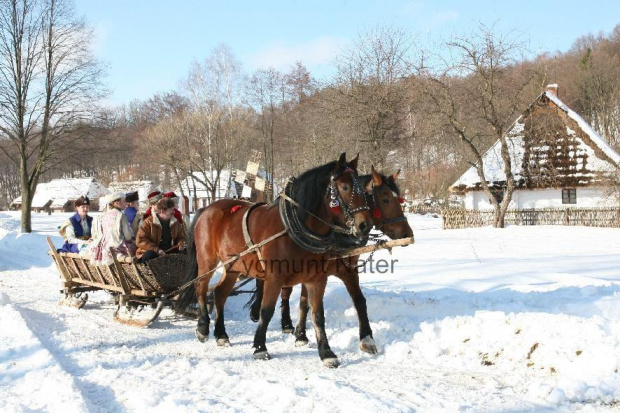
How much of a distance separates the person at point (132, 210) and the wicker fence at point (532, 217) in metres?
20.1

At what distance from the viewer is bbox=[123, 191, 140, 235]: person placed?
343 inches

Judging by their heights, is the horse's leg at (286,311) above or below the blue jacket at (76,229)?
below

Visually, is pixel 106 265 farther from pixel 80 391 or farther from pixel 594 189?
pixel 594 189

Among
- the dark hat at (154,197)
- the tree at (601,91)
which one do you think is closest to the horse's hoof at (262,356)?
the dark hat at (154,197)

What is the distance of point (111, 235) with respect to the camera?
7.75 m

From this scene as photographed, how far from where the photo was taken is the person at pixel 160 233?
7.57 metres

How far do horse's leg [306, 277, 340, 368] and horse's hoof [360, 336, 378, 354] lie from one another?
0.48 m

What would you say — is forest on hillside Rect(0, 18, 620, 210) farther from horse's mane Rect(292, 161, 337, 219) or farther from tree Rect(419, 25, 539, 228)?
horse's mane Rect(292, 161, 337, 219)

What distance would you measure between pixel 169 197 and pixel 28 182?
20.3 meters

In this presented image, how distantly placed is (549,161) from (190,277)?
24.1 m

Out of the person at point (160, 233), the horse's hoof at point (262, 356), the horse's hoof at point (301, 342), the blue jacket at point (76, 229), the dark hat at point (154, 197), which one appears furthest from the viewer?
the blue jacket at point (76, 229)

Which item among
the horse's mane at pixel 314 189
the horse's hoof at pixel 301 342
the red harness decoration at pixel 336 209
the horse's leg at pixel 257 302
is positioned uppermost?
the horse's mane at pixel 314 189

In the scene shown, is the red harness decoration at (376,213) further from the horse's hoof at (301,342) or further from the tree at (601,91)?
the tree at (601,91)

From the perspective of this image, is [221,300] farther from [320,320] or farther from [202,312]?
[320,320]
